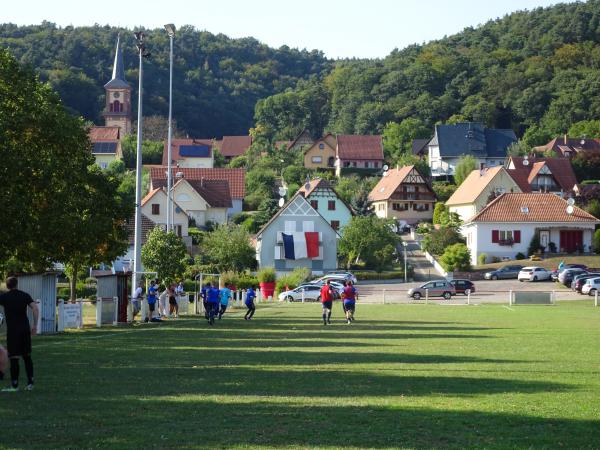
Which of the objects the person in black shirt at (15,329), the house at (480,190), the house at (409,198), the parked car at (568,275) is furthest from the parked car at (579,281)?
the person in black shirt at (15,329)

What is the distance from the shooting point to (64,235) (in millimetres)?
32906

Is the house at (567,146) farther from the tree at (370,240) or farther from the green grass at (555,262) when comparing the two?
the tree at (370,240)

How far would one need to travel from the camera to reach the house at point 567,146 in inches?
5497

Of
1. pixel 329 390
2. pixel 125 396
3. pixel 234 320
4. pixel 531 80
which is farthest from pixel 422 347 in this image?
pixel 531 80

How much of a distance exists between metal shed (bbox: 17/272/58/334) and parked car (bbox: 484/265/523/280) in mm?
54288

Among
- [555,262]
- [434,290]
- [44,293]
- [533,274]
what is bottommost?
[434,290]

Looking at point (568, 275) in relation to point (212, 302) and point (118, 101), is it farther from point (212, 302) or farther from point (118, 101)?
point (118, 101)

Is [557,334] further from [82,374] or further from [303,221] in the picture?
[303,221]

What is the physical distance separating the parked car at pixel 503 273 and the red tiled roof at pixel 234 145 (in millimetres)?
109763

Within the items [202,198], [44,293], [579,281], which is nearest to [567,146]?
[202,198]

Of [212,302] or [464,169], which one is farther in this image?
[464,169]

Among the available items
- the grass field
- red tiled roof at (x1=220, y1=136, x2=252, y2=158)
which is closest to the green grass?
the grass field

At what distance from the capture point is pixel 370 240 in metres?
88.8

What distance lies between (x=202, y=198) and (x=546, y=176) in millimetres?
38472
